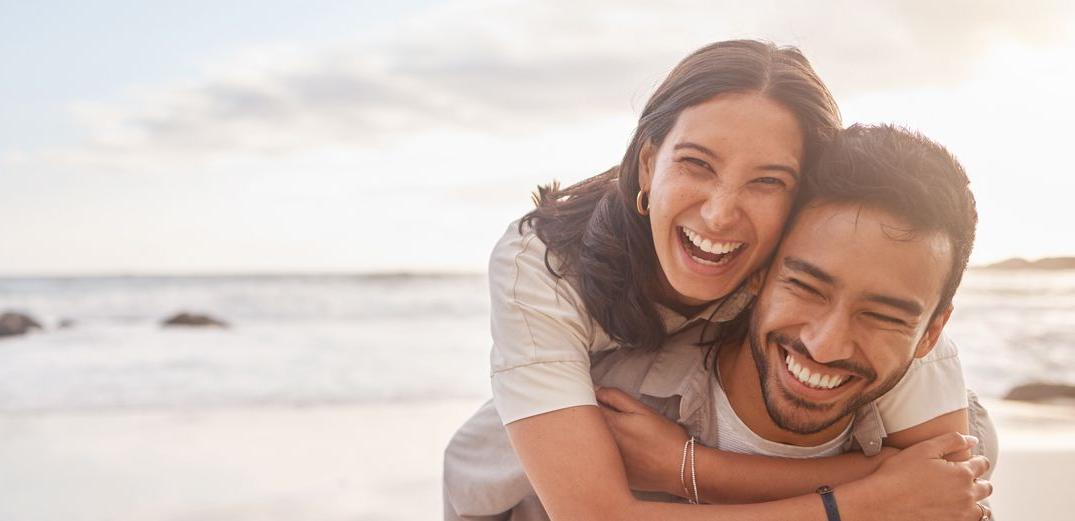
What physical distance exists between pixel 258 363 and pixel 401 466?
4.51m

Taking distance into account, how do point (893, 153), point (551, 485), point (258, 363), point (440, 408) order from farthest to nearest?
point (258, 363) < point (440, 408) < point (551, 485) < point (893, 153)

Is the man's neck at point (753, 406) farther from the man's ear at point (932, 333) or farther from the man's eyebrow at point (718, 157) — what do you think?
the man's eyebrow at point (718, 157)

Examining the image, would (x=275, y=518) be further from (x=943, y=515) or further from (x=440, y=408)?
(x=943, y=515)

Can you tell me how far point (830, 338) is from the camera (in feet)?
7.32

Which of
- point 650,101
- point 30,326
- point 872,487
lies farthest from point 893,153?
point 30,326

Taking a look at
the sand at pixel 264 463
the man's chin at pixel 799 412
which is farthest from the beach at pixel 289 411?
the man's chin at pixel 799 412

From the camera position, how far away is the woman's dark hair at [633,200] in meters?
2.32

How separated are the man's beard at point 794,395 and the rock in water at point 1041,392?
16.9ft

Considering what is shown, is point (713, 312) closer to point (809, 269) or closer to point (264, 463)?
point (809, 269)

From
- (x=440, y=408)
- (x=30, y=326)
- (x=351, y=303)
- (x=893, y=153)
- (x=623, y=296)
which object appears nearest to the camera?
(x=893, y=153)

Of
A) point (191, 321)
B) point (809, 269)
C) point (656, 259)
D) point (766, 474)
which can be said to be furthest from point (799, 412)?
point (191, 321)

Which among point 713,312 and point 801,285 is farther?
point 713,312

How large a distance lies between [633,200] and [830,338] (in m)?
0.64

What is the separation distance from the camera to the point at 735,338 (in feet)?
8.97
